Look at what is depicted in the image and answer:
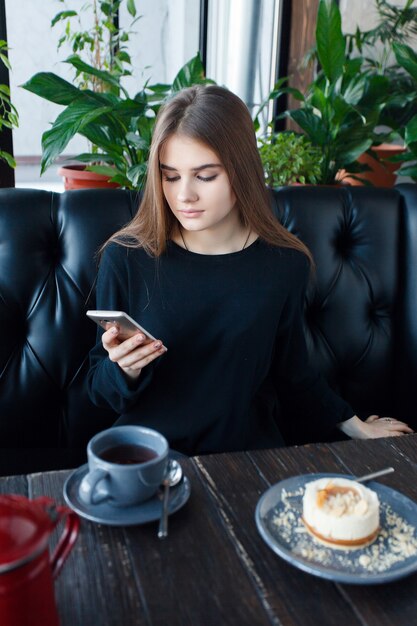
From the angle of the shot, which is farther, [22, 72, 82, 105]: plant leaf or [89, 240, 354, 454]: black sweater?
[22, 72, 82, 105]: plant leaf

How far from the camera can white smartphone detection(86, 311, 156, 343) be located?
894mm

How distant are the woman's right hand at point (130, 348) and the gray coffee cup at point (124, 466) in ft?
0.79

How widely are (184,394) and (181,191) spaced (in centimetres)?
36

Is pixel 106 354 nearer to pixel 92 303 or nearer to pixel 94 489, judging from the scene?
pixel 92 303

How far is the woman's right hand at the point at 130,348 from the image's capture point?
39.0 inches

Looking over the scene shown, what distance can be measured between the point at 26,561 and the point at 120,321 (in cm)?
47

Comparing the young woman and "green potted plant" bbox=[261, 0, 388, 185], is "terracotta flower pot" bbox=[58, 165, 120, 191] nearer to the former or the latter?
"green potted plant" bbox=[261, 0, 388, 185]

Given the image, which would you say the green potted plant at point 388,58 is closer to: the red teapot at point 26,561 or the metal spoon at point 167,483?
the metal spoon at point 167,483

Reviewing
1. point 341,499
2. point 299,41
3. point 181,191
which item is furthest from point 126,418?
point 299,41

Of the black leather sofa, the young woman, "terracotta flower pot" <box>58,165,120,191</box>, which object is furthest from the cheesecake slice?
"terracotta flower pot" <box>58,165,120,191</box>

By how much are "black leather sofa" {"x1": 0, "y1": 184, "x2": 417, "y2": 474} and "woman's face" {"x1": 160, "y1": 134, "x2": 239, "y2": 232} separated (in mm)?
286

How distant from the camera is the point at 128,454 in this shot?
0.76m

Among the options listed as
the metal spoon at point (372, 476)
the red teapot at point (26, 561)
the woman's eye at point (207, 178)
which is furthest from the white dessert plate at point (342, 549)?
the woman's eye at point (207, 178)

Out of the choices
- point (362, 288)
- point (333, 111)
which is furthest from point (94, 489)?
point (333, 111)
